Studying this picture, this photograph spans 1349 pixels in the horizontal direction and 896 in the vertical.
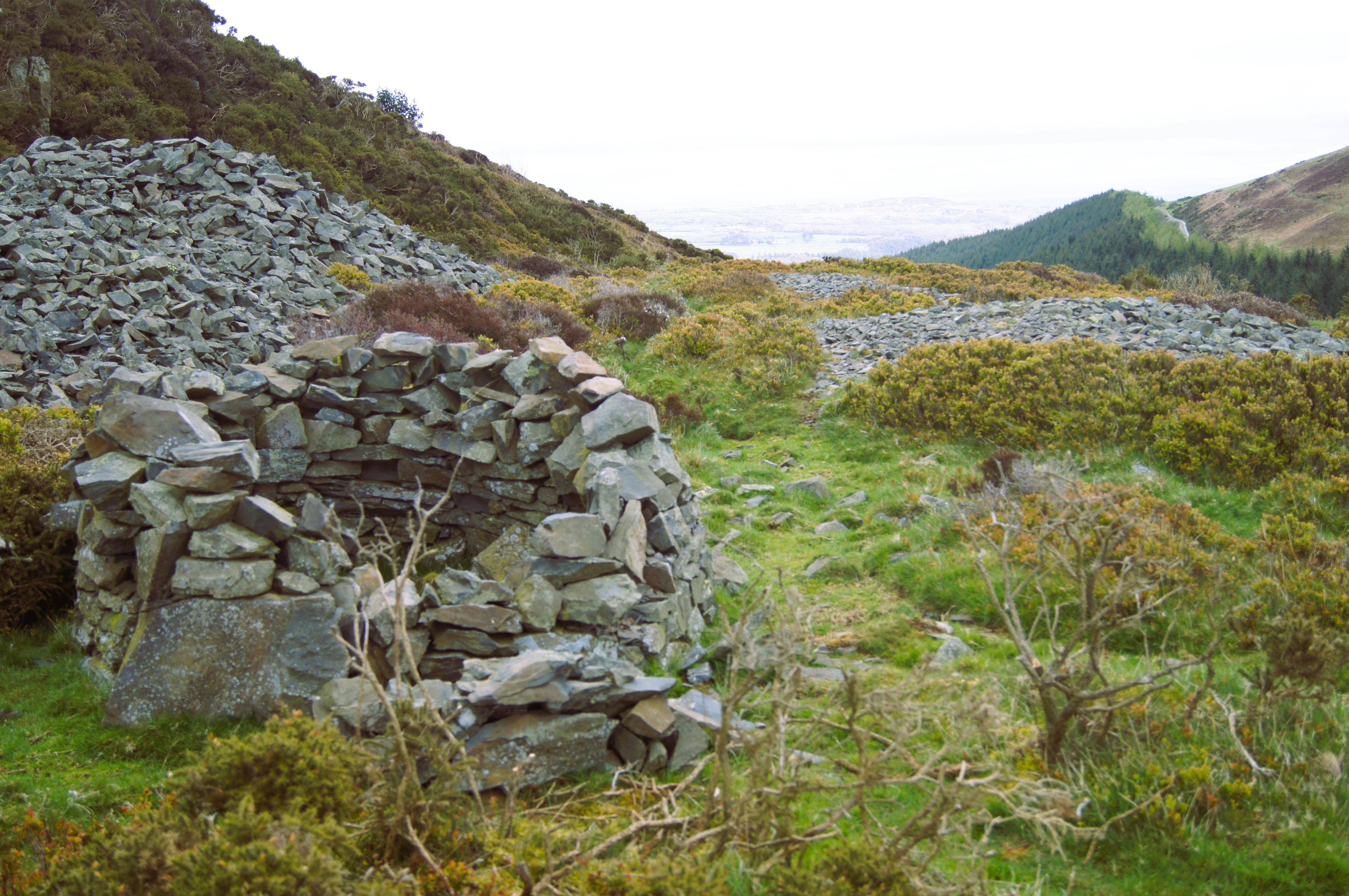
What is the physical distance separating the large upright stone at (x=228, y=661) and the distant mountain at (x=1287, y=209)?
10737 centimetres

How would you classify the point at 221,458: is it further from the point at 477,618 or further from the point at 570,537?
the point at 570,537

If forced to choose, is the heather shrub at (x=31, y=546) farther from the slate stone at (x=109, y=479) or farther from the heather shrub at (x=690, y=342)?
the heather shrub at (x=690, y=342)

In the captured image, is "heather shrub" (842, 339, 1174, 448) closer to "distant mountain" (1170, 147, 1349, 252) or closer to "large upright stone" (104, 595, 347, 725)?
"large upright stone" (104, 595, 347, 725)

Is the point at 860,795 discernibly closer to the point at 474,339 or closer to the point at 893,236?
the point at 474,339

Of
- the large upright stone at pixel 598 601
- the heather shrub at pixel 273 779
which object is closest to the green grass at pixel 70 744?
the heather shrub at pixel 273 779

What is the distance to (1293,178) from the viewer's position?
113562mm

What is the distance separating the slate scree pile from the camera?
4699 millimetres

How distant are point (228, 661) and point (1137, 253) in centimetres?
9870

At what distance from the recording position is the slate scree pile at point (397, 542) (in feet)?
15.4

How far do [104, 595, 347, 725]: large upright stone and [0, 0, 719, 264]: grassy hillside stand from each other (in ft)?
66.2

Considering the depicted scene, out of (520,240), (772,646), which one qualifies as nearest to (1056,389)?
(772,646)

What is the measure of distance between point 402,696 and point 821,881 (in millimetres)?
2218

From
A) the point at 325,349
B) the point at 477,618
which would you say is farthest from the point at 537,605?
the point at 325,349

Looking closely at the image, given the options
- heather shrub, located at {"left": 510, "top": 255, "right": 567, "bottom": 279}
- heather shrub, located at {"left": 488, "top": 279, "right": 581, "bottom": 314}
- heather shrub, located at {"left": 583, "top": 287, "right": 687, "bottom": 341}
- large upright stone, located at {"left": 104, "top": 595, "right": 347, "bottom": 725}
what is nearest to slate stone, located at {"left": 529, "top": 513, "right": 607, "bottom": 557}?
large upright stone, located at {"left": 104, "top": 595, "right": 347, "bottom": 725}
